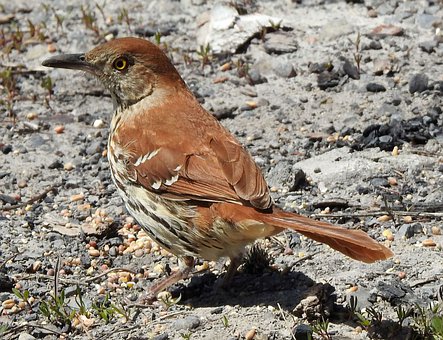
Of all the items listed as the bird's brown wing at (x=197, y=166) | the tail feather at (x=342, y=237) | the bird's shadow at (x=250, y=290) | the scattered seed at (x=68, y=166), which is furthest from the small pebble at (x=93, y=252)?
the tail feather at (x=342, y=237)

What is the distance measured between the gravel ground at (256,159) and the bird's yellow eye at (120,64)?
3.07ft

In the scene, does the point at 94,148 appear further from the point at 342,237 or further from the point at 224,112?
the point at 342,237

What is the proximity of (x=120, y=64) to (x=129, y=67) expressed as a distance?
0.05 meters

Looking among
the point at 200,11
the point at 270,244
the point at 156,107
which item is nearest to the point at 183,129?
the point at 156,107

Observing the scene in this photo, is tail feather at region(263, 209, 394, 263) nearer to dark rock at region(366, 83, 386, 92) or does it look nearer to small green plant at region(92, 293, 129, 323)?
small green plant at region(92, 293, 129, 323)

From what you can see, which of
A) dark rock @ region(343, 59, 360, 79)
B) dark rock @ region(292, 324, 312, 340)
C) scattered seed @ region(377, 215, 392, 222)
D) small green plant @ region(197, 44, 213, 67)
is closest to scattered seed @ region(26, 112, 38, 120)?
small green plant @ region(197, 44, 213, 67)

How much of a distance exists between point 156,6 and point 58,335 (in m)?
4.36

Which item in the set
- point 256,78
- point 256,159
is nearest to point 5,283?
point 256,159

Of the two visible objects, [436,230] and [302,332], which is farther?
[436,230]

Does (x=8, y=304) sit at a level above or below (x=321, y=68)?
above

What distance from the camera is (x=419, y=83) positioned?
22.8 feet

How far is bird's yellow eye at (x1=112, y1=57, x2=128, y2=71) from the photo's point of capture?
551 cm

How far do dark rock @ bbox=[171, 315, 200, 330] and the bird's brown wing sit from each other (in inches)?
23.3

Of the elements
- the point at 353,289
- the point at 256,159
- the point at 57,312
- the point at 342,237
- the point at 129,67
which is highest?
the point at 129,67
